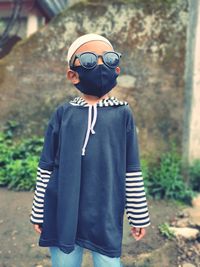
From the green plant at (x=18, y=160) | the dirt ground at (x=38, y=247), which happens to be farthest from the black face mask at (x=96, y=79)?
the green plant at (x=18, y=160)

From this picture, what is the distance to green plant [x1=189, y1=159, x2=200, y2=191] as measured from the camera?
4809mm

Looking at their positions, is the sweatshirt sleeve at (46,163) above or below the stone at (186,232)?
above

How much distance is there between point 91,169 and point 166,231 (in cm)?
204

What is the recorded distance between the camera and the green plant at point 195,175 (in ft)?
15.8

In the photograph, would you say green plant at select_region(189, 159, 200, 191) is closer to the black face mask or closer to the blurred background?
the blurred background

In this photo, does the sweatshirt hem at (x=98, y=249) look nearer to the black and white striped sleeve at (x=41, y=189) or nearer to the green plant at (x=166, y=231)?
the black and white striped sleeve at (x=41, y=189)

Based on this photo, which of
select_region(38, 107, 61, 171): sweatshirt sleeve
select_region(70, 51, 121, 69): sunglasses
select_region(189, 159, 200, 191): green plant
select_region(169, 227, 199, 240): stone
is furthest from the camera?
select_region(189, 159, 200, 191): green plant

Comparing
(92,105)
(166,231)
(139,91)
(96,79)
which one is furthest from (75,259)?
(139,91)

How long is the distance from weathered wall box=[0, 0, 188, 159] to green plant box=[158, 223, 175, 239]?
123 centimetres

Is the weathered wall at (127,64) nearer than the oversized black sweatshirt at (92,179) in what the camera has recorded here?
No

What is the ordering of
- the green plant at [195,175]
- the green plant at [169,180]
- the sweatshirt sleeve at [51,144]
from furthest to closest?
the green plant at [195,175] < the green plant at [169,180] < the sweatshirt sleeve at [51,144]

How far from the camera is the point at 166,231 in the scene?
3.88m

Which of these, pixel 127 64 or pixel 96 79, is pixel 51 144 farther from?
pixel 127 64

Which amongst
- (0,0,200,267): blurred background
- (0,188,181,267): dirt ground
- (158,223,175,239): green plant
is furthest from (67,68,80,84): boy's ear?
(0,0,200,267): blurred background
